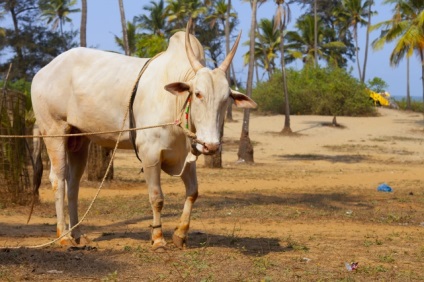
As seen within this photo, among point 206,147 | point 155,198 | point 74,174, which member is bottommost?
point 155,198

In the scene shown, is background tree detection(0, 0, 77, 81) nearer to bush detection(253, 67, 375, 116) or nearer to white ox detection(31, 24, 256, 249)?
bush detection(253, 67, 375, 116)

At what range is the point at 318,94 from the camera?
4081cm

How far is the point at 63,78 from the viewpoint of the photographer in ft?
26.7

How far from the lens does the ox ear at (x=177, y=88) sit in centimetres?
689

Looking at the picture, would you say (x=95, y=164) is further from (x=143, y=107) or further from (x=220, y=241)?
(x=143, y=107)

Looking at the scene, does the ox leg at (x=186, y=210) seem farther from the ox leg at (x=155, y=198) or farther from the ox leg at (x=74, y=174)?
the ox leg at (x=74, y=174)

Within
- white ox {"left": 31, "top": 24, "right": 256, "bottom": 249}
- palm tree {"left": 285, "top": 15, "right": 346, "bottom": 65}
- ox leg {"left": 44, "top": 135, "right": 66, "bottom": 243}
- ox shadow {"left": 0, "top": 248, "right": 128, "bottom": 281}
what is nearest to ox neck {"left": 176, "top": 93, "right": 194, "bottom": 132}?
white ox {"left": 31, "top": 24, "right": 256, "bottom": 249}

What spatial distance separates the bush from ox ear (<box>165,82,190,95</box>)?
104ft

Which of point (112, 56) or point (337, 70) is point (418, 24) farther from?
point (112, 56)

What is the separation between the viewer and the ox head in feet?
21.9

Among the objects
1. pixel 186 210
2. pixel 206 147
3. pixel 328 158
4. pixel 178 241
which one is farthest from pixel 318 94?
pixel 206 147

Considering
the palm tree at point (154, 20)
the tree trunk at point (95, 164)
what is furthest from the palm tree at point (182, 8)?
the tree trunk at point (95, 164)

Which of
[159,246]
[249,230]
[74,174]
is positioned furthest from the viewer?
[249,230]

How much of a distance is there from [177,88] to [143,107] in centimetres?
64
